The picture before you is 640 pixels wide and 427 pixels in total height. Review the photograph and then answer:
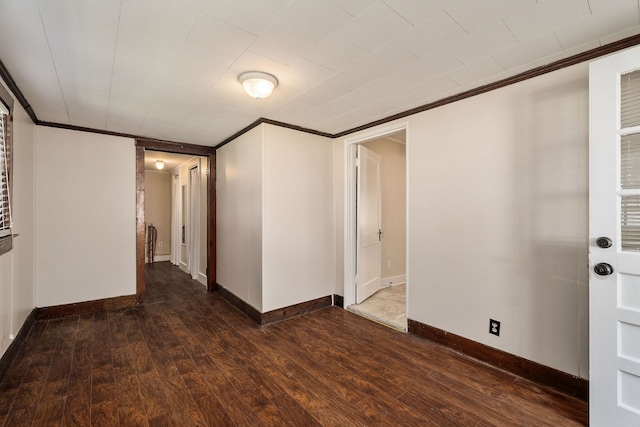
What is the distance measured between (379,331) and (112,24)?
128 inches

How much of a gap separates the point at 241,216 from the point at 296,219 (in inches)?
30.4

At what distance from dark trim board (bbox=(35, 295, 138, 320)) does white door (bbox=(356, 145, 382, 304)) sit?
307 centimetres

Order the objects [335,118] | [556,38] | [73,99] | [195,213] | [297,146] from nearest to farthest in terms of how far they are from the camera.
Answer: [556,38] → [73,99] → [335,118] → [297,146] → [195,213]

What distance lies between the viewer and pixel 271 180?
3.33 metres

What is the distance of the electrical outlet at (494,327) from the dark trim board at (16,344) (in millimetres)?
3778

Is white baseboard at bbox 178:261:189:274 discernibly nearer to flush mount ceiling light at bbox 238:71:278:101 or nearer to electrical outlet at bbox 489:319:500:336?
flush mount ceiling light at bbox 238:71:278:101

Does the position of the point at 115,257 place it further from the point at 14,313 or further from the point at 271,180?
the point at 271,180

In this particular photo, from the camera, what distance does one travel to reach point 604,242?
1627 millimetres

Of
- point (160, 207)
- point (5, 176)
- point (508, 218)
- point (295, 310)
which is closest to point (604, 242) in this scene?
point (508, 218)

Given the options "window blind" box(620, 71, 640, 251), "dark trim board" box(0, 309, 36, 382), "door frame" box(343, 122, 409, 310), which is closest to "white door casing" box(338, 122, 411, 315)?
"door frame" box(343, 122, 409, 310)

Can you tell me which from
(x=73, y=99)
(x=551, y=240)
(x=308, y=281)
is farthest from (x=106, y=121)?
(x=551, y=240)

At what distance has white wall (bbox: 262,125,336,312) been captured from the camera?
10.9 feet

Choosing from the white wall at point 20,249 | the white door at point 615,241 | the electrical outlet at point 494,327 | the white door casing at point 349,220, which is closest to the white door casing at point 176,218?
the white wall at point 20,249

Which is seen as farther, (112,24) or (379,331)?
(379,331)
